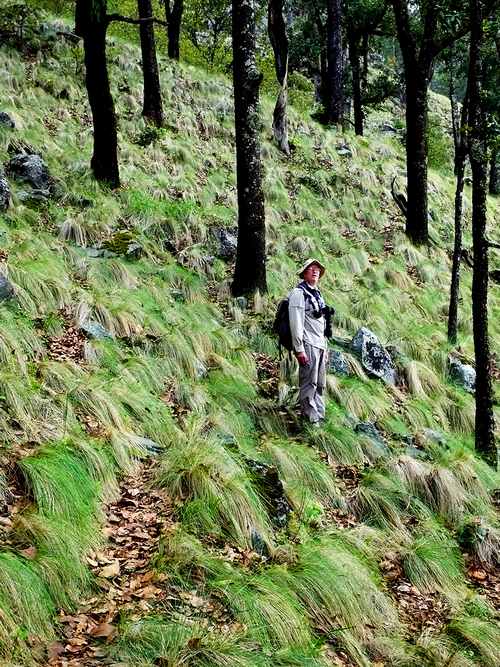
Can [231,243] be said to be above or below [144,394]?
above

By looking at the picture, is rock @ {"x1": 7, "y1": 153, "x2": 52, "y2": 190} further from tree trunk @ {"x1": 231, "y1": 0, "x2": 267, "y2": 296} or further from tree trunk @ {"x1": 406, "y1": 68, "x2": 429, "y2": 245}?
tree trunk @ {"x1": 406, "y1": 68, "x2": 429, "y2": 245}

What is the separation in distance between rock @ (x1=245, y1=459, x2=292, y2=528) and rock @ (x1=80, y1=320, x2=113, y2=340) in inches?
104

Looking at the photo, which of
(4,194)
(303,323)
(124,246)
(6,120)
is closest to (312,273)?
(303,323)

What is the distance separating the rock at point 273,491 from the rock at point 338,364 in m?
3.25

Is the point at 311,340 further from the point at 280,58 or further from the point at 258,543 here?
the point at 280,58

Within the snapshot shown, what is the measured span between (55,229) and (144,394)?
177 inches

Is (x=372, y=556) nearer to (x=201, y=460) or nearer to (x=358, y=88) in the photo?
(x=201, y=460)

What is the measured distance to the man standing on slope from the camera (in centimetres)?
732

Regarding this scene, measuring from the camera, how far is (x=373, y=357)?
31.7 ft

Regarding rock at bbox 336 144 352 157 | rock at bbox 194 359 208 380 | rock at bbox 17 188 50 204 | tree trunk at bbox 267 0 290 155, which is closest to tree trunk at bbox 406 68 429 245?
tree trunk at bbox 267 0 290 155

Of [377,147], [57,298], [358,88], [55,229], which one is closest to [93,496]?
[57,298]

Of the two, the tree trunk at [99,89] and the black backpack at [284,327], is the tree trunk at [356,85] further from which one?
the black backpack at [284,327]

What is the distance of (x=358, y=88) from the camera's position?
1009 inches

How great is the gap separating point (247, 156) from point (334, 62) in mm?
13600
